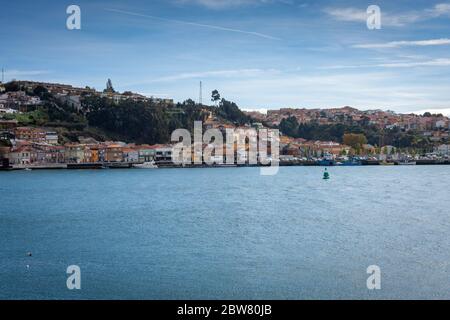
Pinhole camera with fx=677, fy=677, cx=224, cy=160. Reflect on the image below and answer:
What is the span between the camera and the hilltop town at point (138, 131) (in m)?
23.5

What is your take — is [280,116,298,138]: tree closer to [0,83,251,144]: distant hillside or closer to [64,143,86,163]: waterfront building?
[0,83,251,144]: distant hillside

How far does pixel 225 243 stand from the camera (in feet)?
23.7

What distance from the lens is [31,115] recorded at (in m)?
26.8

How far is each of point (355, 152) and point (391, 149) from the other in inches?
70.7

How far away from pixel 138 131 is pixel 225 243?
2011 centimetres

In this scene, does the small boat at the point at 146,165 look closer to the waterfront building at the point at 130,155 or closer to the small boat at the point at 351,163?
the waterfront building at the point at 130,155

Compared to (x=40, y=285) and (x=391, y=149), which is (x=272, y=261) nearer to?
(x=40, y=285)

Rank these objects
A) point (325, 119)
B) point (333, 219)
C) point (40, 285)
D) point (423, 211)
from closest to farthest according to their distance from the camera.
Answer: point (40, 285)
point (333, 219)
point (423, 211)
point (325, 119)

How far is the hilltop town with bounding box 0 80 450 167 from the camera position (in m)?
23.5

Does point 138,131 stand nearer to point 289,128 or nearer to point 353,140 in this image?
point 289,128

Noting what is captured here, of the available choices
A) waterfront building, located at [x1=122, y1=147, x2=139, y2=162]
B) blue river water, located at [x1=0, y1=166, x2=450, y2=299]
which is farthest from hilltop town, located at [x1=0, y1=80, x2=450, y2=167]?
blue river water, located at [x1=0, y1=166, x2=450, y2=299]

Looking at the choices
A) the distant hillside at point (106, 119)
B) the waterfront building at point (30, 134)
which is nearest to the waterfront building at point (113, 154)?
the distant hillside at point (106, 119)
